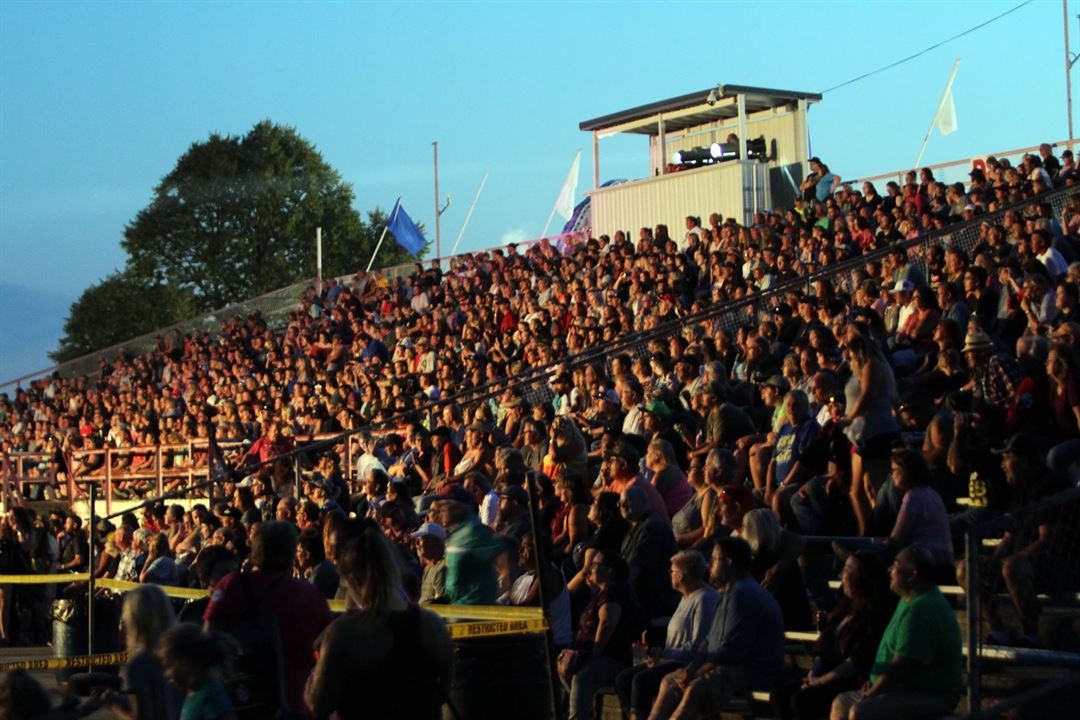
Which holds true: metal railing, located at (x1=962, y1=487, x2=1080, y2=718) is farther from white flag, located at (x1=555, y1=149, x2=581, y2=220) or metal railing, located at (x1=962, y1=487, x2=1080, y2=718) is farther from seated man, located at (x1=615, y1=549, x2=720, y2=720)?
white flag, located at (x1=555, y1=149, x2=581, y2=220)

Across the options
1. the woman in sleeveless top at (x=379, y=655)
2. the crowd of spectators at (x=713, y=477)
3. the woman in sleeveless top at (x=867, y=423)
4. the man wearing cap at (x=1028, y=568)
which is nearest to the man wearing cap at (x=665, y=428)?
the crowd of spectators at (x=713, y=477)

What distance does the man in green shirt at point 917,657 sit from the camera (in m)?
7.29

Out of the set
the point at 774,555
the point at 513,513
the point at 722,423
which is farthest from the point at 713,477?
the point at 722,423

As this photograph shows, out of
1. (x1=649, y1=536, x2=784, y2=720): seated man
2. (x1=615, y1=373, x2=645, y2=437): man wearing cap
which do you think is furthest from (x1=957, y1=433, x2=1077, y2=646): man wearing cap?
(x1=615, y1=373, x2=645, y2=437): man wearing cap

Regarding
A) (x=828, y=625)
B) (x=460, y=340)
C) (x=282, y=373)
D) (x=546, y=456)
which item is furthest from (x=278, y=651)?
(x=282, y=373)

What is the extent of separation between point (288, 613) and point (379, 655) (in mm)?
1198

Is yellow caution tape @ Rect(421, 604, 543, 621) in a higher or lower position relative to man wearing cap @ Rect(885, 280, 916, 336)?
lower

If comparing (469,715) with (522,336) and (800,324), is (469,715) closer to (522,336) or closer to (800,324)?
(800,324)

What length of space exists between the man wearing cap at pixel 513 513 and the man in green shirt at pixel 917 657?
390cm

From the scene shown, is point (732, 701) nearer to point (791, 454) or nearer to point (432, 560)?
point (432, 560)

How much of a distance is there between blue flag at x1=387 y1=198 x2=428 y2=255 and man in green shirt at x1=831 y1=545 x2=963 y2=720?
28.9 meters

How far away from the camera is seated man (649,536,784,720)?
8398 millimetres

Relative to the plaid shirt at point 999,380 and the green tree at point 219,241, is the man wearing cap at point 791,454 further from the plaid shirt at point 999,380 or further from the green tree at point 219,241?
the green tree at point 219,241

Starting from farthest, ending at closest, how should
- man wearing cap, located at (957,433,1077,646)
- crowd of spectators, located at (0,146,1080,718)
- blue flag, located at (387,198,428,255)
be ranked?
blue flag, located at (387,198,428,255), man wearing cap, located at (957,433,1077,646), crowd of spectators, located at (0,146,1080,718)
